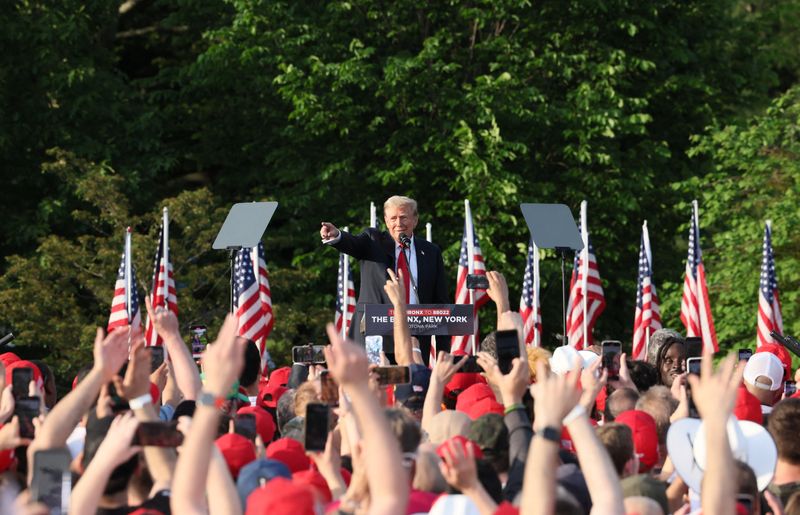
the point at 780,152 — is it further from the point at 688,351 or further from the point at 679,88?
the point at 688,351

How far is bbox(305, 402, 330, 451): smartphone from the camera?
5031 mm

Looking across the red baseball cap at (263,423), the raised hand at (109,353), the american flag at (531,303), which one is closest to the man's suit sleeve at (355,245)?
the red baseball cap at (263,423)

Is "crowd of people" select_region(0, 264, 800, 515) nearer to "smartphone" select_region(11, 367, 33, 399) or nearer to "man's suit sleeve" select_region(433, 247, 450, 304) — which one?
"smartphone" select_region(11, 367, 33, 399)

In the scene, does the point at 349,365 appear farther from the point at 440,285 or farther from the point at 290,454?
the point at 440,285

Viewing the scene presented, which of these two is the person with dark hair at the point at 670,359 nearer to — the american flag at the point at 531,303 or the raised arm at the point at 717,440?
the american flag at the point at 531,303

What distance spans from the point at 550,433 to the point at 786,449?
1.83m

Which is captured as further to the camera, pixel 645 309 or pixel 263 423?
pixel 645 309

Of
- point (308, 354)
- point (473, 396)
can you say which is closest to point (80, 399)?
point (473, 396)

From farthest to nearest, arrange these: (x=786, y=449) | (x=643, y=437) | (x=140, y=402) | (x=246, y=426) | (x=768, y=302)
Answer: (x=768, y=302), (x=643, y=437), (x=246, y=426), (x=786, y=449), (x=140, y=402)

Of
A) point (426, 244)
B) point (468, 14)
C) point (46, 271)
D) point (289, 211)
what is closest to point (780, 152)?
point (468, 14)

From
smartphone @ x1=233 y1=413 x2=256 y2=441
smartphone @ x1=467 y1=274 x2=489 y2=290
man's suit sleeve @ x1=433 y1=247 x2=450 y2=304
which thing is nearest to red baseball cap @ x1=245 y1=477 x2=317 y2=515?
smartphone @ x1=233 y1=413 x2=256 y2=441

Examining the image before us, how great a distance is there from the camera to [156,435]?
4523 mm

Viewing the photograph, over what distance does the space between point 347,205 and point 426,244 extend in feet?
48.9

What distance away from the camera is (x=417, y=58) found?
2433 centimetres
